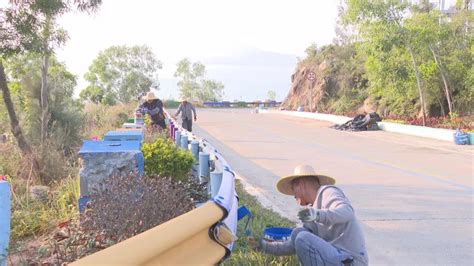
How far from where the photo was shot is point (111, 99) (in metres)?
56.6

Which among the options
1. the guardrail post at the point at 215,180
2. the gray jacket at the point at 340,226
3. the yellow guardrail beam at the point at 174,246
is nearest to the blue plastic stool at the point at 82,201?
the guardrail post at the point at 215,180

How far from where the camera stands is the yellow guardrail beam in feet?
6.57

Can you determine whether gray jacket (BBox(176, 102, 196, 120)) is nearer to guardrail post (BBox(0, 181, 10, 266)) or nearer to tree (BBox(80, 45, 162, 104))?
guardrail post (BBox(0, 181, 10, 266))

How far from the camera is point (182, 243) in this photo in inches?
96.0

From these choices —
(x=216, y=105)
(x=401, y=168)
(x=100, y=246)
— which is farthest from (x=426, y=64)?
(x=216, y=105)

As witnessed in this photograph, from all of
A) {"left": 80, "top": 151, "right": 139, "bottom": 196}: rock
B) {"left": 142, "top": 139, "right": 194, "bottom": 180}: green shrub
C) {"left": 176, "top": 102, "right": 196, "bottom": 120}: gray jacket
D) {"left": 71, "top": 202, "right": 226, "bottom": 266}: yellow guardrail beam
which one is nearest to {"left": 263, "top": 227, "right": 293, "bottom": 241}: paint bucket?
{"left": 71, "top": 202, "right": 226, "bottom": 266}: yellow guardrail beam

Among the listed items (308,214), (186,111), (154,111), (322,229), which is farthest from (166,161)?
(186,111)

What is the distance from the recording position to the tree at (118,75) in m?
59.8

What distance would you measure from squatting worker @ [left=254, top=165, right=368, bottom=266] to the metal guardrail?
32.4 inches

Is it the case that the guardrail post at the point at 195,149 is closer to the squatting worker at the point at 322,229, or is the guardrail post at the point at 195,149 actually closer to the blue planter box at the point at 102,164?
the blue planter box at the point at 102,164

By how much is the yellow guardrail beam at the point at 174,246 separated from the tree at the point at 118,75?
57.6 metres

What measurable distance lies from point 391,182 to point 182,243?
8.33 m

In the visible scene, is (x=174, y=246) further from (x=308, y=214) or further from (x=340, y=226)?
(x=340, y=226)

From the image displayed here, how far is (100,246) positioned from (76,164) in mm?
5812
